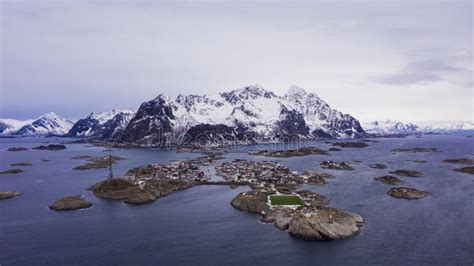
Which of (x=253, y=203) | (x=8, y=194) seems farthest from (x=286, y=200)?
(x=8, y=194)

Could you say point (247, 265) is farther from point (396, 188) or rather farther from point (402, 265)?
point (396, 188)

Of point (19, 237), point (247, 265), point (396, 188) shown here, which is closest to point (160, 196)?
point (19, 237)

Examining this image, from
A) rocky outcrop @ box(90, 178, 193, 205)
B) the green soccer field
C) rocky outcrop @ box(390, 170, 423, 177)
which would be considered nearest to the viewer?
the green soccer field

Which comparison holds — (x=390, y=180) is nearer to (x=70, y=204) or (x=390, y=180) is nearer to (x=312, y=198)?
(x=312, y=198)

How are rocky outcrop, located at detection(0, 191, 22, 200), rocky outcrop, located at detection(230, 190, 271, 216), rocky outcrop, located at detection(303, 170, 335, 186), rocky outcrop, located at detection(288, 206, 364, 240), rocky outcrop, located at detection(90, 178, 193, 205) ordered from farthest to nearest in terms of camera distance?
1. rocky outcrop, located at detection(303, 170, 335, 186)
2. rocky outcrop, located at detection(0, 191, 22, 200)
3. rocky outcrop, located at detection(90, 178, 193, 205)
4. rocky outcrop, located at detection(230, 190, 271, 216)
5. rocky outcrop, located at detection(288, 206, 364, 240)

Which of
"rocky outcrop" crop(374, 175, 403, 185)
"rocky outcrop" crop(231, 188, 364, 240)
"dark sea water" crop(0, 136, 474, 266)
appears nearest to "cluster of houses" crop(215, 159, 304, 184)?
"dark sea water" crop(0, 136, 474, 266)

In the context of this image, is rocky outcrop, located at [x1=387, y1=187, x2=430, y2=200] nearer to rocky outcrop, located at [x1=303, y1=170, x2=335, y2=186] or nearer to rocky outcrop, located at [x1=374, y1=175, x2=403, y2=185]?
rocky outcrop, located at [x1=374, y1=175, x2=403, y2=185]

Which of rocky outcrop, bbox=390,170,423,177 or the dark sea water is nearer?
the dark sea water

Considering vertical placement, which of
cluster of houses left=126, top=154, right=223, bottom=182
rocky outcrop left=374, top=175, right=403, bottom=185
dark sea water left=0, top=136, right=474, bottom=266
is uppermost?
cluster of houses left=126, top=154, right=223, bottom=182
